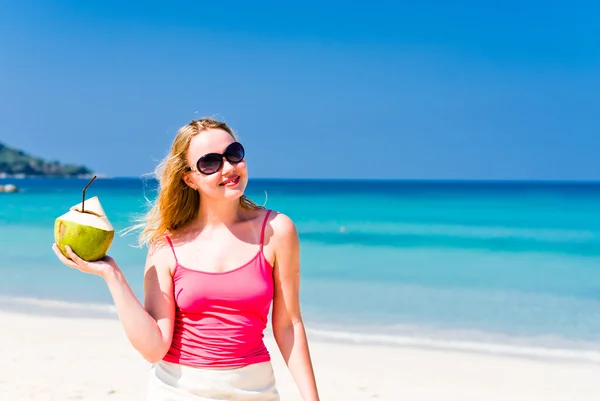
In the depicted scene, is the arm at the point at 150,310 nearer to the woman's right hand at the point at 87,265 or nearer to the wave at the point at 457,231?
the woman's right hand at the point at 87,265

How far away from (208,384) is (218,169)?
78 centimetres

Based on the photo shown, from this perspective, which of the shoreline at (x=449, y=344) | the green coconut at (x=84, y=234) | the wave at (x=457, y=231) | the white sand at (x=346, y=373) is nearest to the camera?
the green coconut at (x=84, y=234)

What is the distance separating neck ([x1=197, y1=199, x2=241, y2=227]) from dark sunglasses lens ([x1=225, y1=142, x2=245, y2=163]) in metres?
0.19

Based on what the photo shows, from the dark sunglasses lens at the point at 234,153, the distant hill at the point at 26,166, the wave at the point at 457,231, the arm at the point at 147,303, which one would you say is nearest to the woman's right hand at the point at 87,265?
the arm at the point at 147,303

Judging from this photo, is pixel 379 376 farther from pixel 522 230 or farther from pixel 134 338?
pixel 522 230

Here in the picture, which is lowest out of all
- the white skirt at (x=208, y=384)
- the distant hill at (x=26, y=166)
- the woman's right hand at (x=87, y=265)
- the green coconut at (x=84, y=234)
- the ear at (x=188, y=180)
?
the white skirt at (x=208, y=384)

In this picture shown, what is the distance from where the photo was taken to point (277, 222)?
2.71 m

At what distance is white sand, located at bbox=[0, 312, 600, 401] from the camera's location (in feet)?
20.1

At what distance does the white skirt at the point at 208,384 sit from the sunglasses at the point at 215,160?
725 millimetres

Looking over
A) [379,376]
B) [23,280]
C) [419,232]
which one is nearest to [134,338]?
[379,376]

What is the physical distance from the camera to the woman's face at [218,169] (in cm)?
265

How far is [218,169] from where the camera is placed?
2637mm

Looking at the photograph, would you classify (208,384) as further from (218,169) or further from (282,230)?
(218,169)

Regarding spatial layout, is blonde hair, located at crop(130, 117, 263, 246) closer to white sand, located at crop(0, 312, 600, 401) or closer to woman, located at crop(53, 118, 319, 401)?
woman, located at crop(53, 118, 319, 401)
